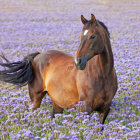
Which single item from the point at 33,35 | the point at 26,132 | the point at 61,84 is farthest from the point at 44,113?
the point at 33,35

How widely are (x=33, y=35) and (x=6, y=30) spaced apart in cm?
266

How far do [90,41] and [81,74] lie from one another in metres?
0.64

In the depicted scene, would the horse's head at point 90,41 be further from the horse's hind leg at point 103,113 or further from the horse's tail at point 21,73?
the horse's tail at point 21,73

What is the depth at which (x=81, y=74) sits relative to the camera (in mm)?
4961

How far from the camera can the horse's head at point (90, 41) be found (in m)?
4.46

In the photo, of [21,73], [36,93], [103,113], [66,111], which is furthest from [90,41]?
[66,111]

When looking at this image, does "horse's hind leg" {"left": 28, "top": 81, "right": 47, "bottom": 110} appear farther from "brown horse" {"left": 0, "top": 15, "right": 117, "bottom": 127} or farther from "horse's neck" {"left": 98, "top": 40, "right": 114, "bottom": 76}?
"horse's neck" {"left": 98, "top": 40, "right": 114, "bottom": 76}

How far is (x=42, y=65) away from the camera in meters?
5.89

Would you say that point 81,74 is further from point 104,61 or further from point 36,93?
point 36,93

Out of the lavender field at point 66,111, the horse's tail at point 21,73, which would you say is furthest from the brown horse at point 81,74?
the lavender field at point 66,111

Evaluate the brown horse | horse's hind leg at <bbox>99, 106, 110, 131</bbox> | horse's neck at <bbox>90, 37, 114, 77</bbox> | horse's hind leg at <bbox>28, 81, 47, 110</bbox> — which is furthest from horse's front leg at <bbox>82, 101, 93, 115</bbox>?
horse's hind leg at <bbox>28, 81, 47, 110</bbox>

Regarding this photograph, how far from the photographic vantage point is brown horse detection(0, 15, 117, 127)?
4.57 m

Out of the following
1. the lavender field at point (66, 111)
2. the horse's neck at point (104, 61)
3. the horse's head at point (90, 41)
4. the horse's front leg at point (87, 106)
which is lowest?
the lavender field at point (66, 111)

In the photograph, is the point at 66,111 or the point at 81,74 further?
the point at 66,111
